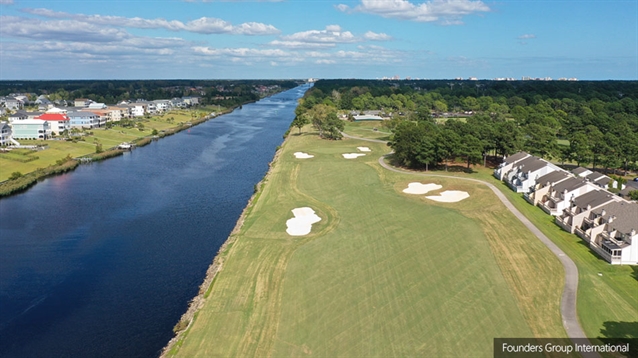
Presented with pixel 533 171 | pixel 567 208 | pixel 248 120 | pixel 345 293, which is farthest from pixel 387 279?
pixel 248 120

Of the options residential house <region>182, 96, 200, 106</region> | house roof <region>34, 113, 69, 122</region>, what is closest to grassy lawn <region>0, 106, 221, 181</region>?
house roof <region>34, 113, 69, 122</region>

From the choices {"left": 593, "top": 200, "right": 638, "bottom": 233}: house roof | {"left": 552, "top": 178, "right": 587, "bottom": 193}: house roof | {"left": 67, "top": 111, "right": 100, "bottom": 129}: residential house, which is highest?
{"left": 67, "top": 111, "right": 100, "bottom": 129}: residential house

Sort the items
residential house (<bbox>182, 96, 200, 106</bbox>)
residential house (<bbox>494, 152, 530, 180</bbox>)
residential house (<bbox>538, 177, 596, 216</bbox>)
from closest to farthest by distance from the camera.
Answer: residential house (<bbox>538, 177, 596, 216</bbox>) → residential house (<bbox>494, 152, 530, 180</bbox>) → residential house (<bbox>182, 96, 200, 106</bbox>)

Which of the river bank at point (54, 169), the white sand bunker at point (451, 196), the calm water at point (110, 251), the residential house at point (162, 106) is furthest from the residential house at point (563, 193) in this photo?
the residential house at point (162, 106)

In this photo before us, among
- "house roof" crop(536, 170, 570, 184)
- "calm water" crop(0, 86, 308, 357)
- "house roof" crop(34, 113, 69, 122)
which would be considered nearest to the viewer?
"calm water" crop(0, 86, 308, 357)

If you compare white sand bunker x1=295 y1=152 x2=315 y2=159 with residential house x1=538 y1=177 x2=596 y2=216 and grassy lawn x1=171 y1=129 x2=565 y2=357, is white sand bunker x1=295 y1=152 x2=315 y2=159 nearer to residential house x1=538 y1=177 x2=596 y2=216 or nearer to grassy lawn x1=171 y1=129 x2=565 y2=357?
grassy lawn x1=171 y1=129 x2=565 y2=357

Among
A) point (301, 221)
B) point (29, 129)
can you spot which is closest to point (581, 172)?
point (301, 221)

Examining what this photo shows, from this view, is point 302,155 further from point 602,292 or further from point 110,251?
point 602,292

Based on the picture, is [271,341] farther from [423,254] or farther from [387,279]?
[423,254]
